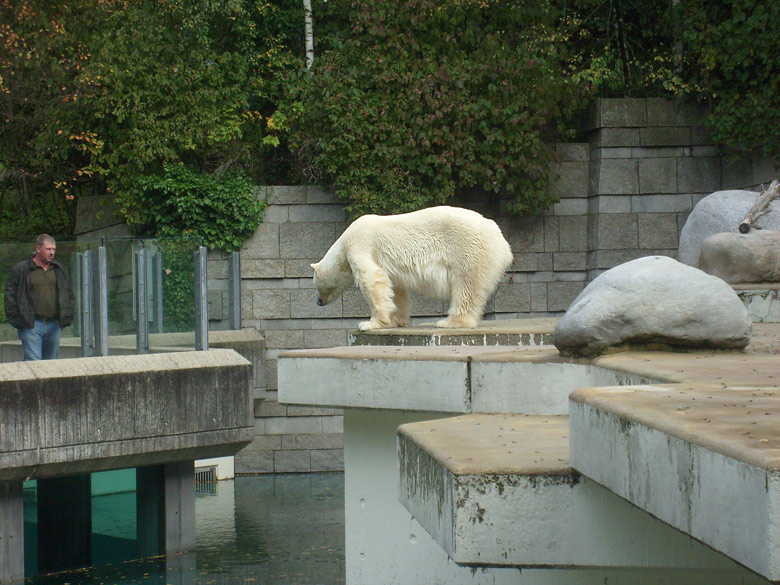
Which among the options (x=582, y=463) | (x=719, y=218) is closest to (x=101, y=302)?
(x=719, y=218)

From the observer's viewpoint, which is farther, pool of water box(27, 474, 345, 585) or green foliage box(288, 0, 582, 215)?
green foliage box(288, 0, 582, 215)

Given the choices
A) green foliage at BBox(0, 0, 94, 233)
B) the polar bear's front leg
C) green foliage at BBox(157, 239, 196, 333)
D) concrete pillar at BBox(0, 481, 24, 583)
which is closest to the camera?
the polar bear's front leg

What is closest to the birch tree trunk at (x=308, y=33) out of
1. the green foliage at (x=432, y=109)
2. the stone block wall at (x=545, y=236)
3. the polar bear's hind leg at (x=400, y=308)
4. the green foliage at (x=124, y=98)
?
the green foliage at (x=124, y=98)

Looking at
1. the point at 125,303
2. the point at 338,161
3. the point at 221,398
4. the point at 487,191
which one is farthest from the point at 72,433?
the point at 487,191

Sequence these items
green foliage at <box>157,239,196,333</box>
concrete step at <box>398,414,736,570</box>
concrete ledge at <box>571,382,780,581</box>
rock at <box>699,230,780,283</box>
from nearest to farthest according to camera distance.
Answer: concrete ledge at <box>571,382,780,581</box>
concrete step at <box>398,414,736,570</box>
rock at <box>699,230,780,283</box>
green foliage at <box>157,239,196,333</box>

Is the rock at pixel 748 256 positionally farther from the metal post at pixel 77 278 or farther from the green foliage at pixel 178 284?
the metal post at pixel 77 278

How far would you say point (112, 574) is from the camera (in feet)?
31.7

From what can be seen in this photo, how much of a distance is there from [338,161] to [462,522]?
976cm

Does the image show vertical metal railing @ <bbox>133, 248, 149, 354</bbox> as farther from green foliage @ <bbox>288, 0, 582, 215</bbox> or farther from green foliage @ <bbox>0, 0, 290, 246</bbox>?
green foliage @ <bbox>288, 0, 582, 215</bbox>

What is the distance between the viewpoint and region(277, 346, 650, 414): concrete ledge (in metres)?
5.00

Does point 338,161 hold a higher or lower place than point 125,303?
higher

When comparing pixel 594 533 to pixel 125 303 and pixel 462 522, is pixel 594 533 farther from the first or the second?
pixel 125 303

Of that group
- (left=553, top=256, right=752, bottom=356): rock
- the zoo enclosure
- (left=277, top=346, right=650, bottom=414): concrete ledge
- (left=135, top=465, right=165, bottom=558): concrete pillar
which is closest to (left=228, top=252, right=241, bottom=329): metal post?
the zoo enclosure

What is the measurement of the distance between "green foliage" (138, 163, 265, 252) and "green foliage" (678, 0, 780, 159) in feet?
17.9
